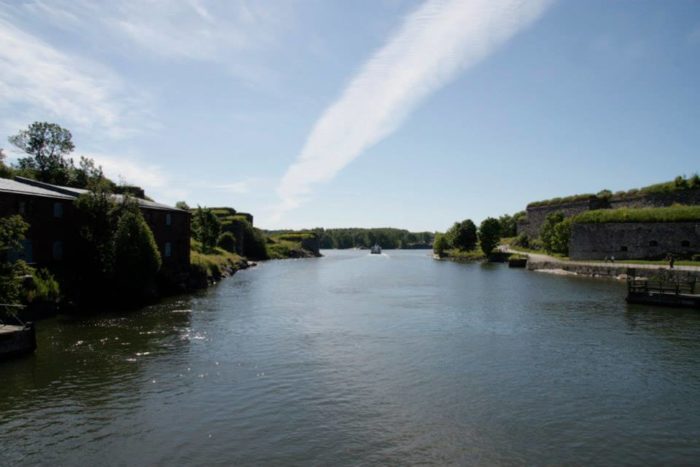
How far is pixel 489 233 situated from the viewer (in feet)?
332

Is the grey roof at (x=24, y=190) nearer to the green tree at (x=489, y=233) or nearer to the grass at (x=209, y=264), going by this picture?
the grass at (x=209, y=264)

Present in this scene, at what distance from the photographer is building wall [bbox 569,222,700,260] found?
61406 mm

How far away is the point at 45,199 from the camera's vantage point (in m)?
33.6

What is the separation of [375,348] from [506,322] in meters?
10.6

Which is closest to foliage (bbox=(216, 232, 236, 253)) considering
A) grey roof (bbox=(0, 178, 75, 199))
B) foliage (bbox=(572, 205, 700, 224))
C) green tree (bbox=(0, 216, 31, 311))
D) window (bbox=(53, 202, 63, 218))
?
grey roof (bbox=(0, 178, 75, 199))

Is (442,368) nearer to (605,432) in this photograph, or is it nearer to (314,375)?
(314,375)

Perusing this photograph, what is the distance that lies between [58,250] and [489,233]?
8332 centimetres

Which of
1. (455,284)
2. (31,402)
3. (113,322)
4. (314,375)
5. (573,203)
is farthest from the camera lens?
(573,203)

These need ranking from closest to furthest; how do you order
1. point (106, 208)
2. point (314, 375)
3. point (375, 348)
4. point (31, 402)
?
1. point (31, 402)
2. point (314, 375)
3. point (375, 348)
4. point (106, 208)

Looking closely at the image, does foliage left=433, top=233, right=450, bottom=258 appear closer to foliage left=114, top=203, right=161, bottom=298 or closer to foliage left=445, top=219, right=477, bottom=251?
foliage left=445, top=219, right=477, bottom=251

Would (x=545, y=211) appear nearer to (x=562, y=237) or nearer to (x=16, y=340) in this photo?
(x=562, y=237)

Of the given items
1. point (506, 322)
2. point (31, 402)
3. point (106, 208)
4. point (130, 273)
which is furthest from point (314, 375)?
point (106, 208)

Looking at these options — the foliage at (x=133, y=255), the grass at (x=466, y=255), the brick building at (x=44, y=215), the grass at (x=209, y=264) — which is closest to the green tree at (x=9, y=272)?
the brick building at (x=44, y=215)

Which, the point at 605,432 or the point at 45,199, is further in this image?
the point at 45,199
